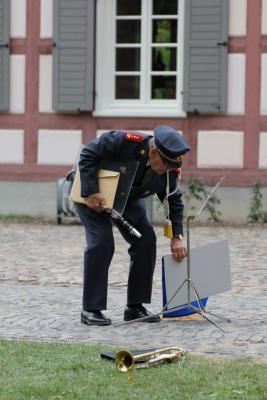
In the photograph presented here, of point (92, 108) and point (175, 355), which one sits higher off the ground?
point (92, 108)

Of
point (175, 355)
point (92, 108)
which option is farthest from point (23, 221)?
point (175, 355)

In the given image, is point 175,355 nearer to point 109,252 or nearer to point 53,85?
point 109,252

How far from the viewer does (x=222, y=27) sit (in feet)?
45.9

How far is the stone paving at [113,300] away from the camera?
6305mm

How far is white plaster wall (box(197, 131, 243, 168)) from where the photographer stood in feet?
46.4

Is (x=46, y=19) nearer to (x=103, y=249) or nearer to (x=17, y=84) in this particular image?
(x=17, y=84)

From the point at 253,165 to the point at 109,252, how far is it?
7446 millimetres

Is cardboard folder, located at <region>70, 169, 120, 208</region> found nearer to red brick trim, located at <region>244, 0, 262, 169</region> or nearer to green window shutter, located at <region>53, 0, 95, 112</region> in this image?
red brick trim, located at <region>244, 0, 262, 169</region>

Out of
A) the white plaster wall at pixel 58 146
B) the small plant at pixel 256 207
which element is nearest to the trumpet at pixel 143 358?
the small plant at pixel 256 207

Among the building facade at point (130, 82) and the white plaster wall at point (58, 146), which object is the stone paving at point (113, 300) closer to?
the building facade at point (130, 82)

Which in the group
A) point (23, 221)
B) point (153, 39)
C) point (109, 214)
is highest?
point (153, 39)

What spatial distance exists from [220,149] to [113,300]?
21.2 feet

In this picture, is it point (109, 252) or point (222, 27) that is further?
point (222, 27)

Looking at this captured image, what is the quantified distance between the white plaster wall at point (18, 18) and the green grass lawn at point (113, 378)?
9401mm
